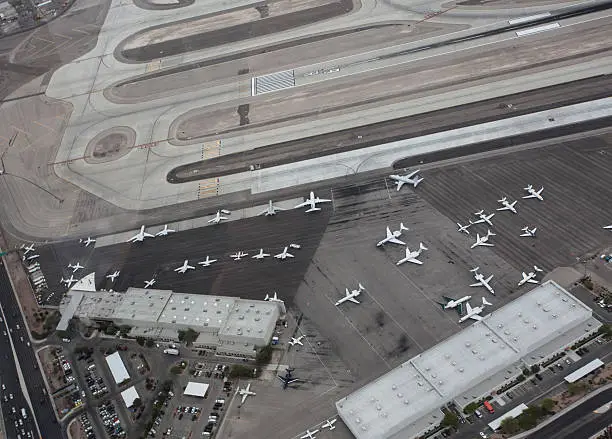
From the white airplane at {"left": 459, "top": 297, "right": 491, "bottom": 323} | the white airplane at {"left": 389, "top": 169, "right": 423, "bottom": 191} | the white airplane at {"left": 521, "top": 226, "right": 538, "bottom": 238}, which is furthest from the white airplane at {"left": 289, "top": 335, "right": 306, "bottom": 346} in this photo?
the white airplane at {"left": 521, "top": 226, "right": 538, "bottom": 238}

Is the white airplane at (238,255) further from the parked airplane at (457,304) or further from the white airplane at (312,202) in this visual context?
the parked airplane at (457,304)

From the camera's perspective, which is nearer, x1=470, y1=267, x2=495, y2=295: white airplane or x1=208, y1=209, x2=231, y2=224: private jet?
x1=470, y1=267, x2=495, y2=295: white airplane

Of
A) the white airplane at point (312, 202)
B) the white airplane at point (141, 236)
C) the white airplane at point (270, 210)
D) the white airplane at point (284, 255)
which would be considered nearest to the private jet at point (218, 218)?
the white airplane at point (270, 210)

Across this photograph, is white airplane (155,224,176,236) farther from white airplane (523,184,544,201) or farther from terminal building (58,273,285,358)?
white airplane (523,184,544,201)

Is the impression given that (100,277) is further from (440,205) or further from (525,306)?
(525,306)

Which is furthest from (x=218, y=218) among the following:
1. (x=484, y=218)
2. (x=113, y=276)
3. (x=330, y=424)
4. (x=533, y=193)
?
(x=533, y=193)

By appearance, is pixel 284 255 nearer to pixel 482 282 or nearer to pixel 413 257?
pixel 413 257

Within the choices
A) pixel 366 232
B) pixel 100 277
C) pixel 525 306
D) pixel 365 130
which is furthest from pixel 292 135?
pixel 525 306
